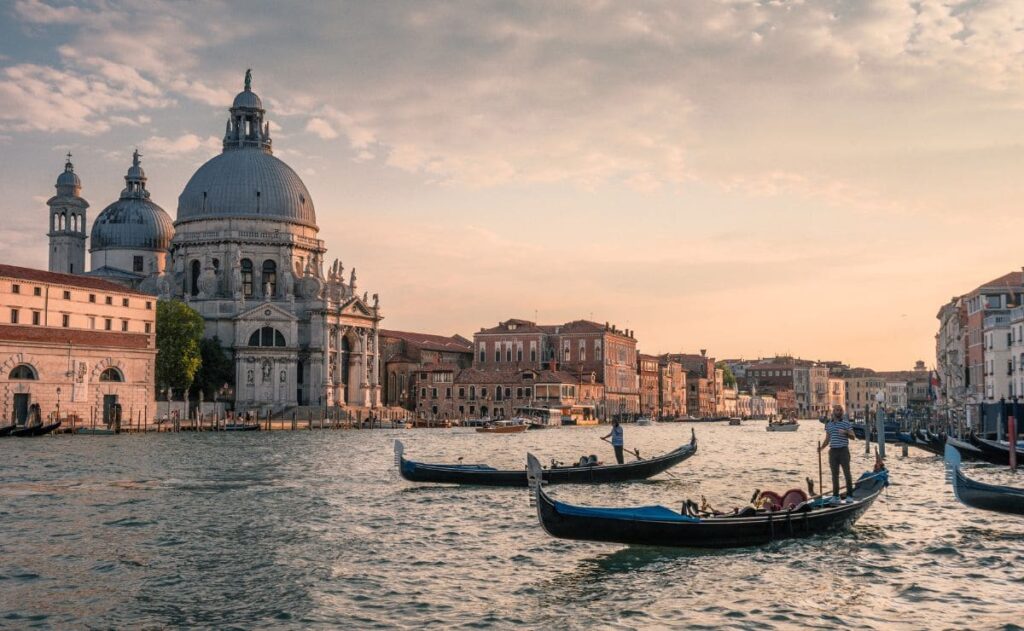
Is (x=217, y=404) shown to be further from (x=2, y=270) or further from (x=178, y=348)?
(x=2, y=270)

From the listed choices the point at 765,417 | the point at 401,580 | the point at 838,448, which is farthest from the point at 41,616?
the point at 765,417

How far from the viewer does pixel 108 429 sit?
164ft

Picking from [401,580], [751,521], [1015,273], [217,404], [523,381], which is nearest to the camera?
[401,580]

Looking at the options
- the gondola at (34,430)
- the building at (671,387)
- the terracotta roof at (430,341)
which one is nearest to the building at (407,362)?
the terracotta roof at (430,341)

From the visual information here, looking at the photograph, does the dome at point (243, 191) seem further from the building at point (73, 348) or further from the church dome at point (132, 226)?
the building at point (73, 348)

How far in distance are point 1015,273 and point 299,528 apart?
4792 cm

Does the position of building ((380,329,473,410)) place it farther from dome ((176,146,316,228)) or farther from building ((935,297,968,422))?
building ((935,297,968,422))

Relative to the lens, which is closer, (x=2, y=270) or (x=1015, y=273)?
(x=2, y=270)

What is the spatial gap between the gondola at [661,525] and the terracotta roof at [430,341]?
77.2 meters

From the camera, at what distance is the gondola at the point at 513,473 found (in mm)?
22781

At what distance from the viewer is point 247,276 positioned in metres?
79.1

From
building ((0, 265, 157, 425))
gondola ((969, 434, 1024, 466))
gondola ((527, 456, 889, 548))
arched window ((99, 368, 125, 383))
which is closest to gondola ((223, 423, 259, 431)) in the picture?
building ((0, 265, 157, 425))

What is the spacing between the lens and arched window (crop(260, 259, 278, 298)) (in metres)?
79.5

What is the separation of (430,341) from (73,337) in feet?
151
